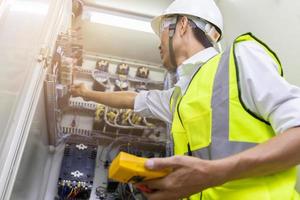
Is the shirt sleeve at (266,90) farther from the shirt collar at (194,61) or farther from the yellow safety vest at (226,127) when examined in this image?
the shirt collar at (194,61)

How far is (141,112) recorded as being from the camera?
1826 mm

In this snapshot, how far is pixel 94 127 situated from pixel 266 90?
146cm

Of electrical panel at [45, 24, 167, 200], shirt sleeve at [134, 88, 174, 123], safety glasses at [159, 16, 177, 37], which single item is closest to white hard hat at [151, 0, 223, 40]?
safety glasses at [159, 16, 177, 37]

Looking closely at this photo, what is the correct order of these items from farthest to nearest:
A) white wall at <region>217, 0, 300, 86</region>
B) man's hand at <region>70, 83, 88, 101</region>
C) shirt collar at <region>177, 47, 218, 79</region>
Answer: man's hand at <region>70, 83, 88, 101</region>
shirt collar at <region>177, 47, 218, 79</region>
white wall at <region>217, 0, 300, 86</region>

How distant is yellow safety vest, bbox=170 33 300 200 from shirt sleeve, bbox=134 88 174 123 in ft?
1.63

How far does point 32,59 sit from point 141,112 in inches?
30.4

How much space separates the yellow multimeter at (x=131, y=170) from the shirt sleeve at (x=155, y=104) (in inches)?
32.9

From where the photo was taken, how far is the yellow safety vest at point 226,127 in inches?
Answer: 36.4

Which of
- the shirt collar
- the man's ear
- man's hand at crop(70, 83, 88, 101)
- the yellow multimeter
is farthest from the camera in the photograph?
man's hand at crop(70, 83, 88, 101)

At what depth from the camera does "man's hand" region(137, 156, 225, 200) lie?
847mm

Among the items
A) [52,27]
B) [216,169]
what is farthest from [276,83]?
[52,27]

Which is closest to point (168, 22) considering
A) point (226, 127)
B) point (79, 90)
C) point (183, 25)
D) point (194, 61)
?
point (183, 25)

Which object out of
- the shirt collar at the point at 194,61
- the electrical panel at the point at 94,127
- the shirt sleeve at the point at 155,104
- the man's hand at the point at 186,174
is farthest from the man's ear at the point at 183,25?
the man's hand at the point at 186,174

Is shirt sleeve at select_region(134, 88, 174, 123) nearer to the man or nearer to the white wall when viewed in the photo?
the man
